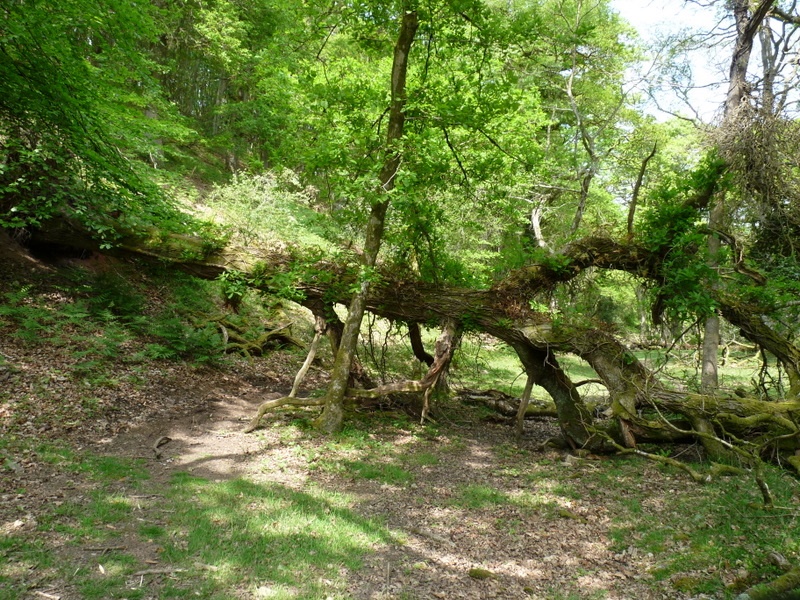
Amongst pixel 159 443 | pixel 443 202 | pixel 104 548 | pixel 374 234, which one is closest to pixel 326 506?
pixel 104 548

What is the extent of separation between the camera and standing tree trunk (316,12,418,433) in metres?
8.82

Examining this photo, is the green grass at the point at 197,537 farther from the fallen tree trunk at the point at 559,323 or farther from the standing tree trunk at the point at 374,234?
the fallen tree trunk at the point at 559,323

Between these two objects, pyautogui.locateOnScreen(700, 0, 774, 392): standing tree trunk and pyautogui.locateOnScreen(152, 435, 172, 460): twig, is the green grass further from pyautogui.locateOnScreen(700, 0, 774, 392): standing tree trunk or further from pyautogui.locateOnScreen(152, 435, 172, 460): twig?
pyautogui.locateOnScreen(700, 0, 774, 392): standing tree trunk

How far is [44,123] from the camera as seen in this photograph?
27.0 feet

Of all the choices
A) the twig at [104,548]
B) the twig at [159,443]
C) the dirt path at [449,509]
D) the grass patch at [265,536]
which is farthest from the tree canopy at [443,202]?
the twig at [104,548]

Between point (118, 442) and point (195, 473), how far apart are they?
157 centimetres

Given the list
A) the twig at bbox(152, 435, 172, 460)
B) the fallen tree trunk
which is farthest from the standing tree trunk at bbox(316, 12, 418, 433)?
the twig at bbox(152, 435, 172, 460)

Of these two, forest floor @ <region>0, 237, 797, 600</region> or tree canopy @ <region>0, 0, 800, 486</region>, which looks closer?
forest floor @ <region>0, 237, 797, 600</region>

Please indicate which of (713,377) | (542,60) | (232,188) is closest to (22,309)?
(232,188)

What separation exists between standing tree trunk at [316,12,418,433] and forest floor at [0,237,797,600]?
594 mm

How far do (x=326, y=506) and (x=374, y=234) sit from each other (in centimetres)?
496

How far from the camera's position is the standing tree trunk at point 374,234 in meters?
8.82

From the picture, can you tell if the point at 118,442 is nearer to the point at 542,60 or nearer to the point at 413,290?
the point at 413,290

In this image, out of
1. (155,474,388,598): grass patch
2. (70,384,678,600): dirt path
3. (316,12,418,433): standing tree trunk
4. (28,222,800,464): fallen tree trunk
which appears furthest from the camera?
(316,12,418,433): standing tree trunk
